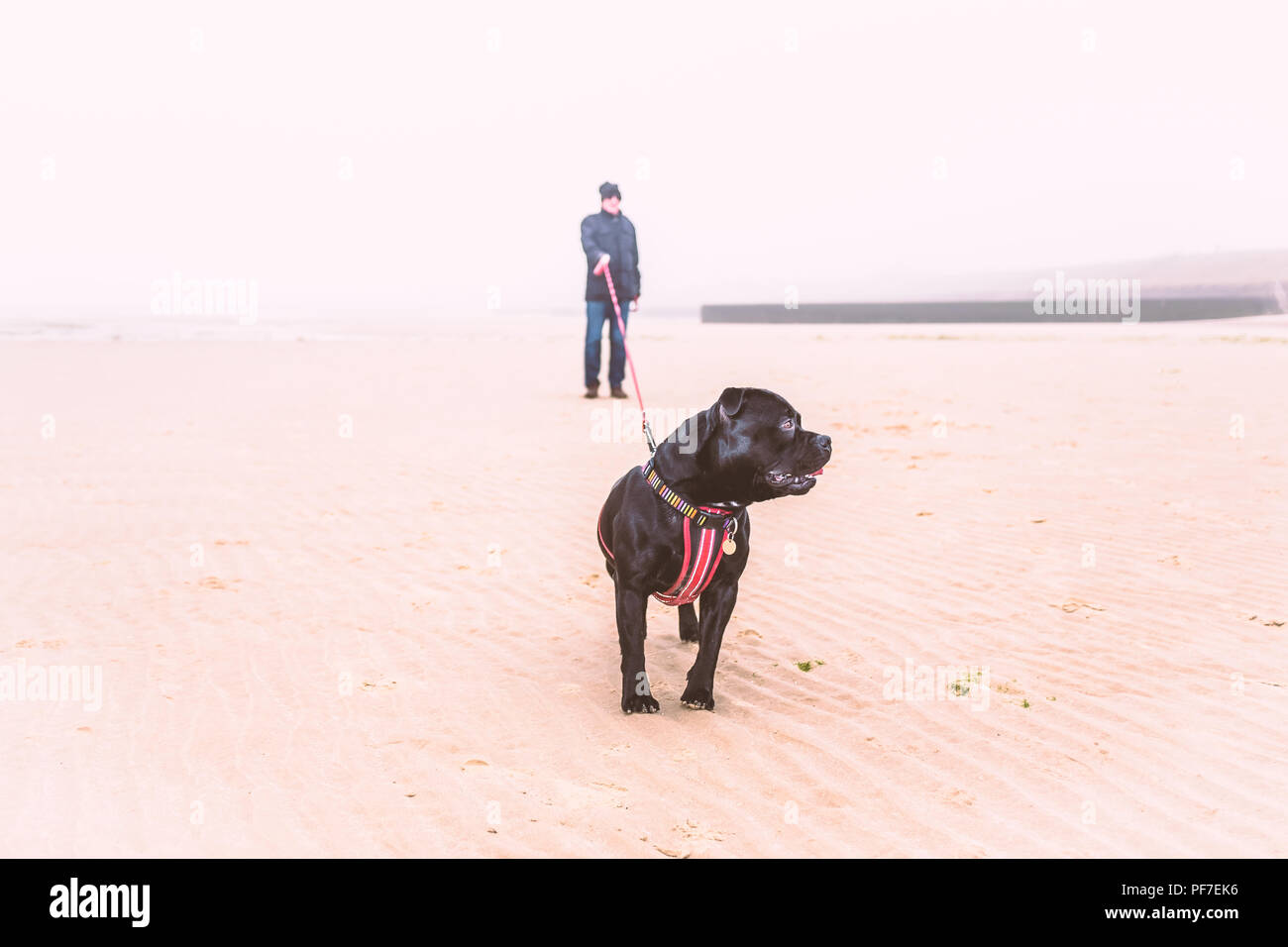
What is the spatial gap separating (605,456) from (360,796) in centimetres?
724

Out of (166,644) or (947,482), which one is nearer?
(166,644)

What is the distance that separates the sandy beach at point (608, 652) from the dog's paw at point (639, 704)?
0.05 metres

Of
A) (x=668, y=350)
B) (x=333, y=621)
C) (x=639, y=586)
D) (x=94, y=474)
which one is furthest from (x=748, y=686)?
(x=668, y=350)

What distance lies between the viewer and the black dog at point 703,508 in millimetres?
4445

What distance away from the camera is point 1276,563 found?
6.96 meters

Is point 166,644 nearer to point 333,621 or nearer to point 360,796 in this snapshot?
point 333,621

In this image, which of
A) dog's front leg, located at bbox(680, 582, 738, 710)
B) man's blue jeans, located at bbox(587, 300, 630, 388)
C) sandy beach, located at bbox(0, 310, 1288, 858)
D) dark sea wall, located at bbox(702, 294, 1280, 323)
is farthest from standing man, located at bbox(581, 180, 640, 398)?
dark sea wall, located at bbox(702, 294, 1280, 323)

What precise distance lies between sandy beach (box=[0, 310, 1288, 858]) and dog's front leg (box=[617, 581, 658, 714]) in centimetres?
9

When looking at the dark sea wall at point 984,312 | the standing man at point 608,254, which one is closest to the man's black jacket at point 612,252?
the standing man at point 608,254

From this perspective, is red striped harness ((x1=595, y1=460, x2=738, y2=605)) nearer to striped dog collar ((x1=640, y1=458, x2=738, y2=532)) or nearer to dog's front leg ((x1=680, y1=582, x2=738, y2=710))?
striped dog collar ((x1=640, y1=458, x2=738, y2=532))

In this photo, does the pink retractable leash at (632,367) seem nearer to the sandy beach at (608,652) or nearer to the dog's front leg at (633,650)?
the dog's front leg at (633,650)

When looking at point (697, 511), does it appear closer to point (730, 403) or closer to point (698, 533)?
point (698, 533)

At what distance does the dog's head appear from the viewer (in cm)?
442
